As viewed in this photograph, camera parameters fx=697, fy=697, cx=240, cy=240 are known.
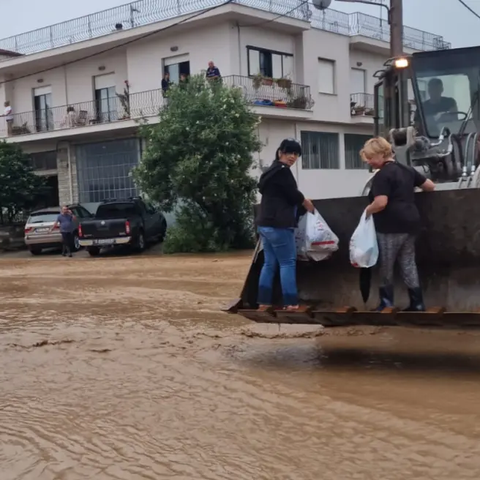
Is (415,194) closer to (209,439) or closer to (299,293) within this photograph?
(299,293)

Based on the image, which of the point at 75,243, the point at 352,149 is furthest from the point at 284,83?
the point at 75,243

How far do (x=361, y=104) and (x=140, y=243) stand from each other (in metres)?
12.6

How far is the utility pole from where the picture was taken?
18.0m

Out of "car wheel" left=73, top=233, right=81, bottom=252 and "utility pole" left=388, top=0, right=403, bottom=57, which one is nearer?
"utility pole" left=388, top=0, right=403, bottom=57

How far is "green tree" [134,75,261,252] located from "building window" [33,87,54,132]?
404 inches

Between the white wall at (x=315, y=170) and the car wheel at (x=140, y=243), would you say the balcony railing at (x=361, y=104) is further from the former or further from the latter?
the car wheel at (x=140, y=243)

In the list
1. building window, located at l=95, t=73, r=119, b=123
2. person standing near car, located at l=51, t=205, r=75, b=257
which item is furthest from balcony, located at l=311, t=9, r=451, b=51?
person standing near car, located at l=51, t=205, r=75, b=257

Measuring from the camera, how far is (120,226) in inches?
848

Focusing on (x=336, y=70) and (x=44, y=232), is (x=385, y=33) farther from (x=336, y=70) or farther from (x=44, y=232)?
(x=44, y=232)

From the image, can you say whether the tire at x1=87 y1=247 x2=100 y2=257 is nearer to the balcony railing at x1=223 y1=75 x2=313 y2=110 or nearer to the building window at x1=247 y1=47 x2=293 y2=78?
the balcony railing at x1=223 y1=75 x2=313 y2=110

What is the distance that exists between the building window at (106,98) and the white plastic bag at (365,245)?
75.6 feet

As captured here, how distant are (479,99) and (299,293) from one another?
326 centimetres

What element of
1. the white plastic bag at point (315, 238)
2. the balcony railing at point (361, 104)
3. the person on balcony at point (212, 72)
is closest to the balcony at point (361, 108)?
the balcony railing at point (361, 104)

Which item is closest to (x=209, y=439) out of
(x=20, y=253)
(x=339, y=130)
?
(x=20, y=253)
